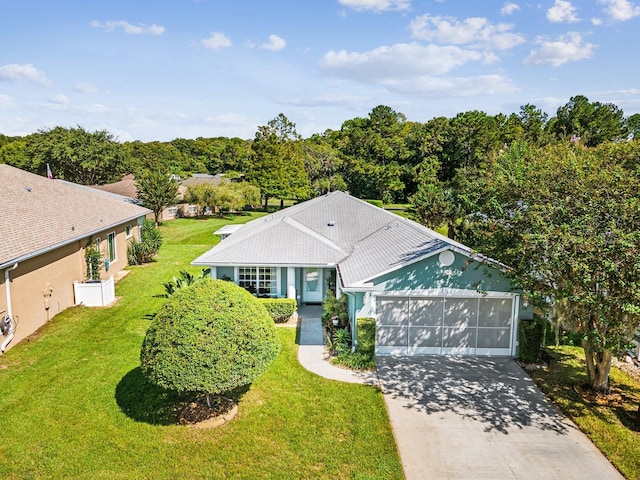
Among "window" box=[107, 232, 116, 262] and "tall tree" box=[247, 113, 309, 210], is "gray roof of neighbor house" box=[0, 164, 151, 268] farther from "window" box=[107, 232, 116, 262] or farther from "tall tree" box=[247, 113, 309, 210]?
"tall tree" box=[247, 113, 309, 210]

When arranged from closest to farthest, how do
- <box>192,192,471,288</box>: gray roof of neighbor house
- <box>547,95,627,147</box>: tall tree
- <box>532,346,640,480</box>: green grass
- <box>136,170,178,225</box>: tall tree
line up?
1. <box>532,346,640,480</box>: green grass
2. <box>192,192,471,288</box>: gray roof of neighbor house
3. <box>136,170,178,225</box>: tall tree
4. <box>547,95,627,147</box>: tall tree

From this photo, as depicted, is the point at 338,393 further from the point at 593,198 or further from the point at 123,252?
the point at 123,252

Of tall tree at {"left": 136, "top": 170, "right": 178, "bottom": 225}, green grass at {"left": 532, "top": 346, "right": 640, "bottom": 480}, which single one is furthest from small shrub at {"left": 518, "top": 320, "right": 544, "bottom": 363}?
tall tree at {"left": 136, "top": 170, "right": 178, "bottom": 225}

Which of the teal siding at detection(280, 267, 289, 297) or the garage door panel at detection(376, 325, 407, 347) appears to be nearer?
the garage door panel at detection(376, 325, 407, 347)

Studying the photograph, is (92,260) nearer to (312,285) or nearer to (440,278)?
(312,285)

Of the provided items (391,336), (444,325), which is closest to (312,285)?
(391,336)

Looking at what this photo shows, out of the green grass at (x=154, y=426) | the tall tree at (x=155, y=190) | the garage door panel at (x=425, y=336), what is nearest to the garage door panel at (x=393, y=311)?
the garage door panel at (x=425, y=336)
